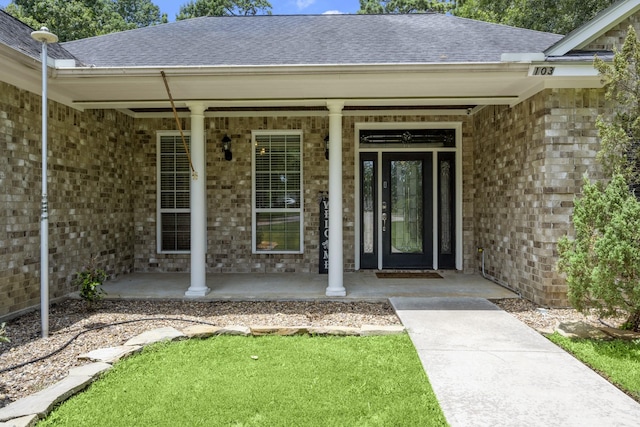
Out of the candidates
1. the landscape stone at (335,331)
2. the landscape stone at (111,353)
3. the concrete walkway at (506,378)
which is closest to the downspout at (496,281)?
the concrete walkway at (506,378)

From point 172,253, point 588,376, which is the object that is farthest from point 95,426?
point 172,253

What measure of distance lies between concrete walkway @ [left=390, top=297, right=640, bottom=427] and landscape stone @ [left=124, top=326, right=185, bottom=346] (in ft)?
7.35

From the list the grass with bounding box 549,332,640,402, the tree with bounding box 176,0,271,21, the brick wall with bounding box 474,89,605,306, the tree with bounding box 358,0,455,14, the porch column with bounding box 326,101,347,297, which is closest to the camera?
the grass with bounding box 549,332,640,402

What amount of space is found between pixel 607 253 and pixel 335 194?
10.0ft

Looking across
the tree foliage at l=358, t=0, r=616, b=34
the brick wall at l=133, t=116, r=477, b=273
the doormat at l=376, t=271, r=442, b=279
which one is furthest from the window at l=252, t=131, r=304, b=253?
the tree foliage at l=358, t=0, r=616, b=34

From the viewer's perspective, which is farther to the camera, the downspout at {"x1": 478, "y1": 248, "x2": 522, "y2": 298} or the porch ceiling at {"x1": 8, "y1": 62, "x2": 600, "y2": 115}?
the downspout at {"x1": 478, "y1": 248, "x2": 522, "y2": 298}

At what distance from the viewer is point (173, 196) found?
7.58m

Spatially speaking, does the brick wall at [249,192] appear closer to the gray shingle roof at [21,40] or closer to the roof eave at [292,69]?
the gray shingle roof at [21,40]

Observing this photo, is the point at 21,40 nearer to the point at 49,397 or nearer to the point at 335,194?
the point at 335,194

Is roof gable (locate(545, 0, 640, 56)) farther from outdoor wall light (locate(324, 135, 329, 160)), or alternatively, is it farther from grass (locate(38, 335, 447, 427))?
grass (locate(38, 335, 447, 427))

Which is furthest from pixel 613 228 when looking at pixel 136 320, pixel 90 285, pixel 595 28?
pixel 90 285

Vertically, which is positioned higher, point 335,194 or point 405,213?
point 335,194

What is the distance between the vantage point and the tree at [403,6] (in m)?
23.9

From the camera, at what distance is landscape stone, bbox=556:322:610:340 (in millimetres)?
4086
